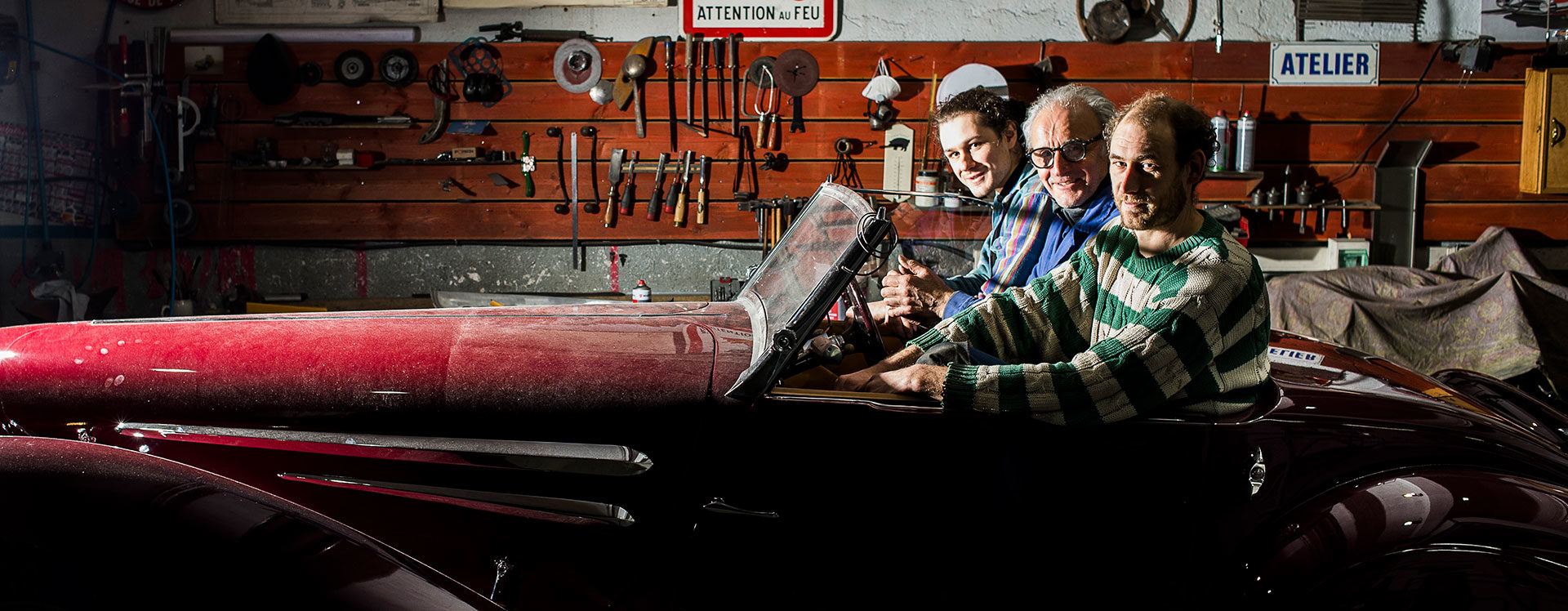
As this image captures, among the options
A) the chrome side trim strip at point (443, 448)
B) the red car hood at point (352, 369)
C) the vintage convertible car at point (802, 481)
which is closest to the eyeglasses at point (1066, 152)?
the vintage convertible car at point (802, 481)

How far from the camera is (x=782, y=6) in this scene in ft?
17.1

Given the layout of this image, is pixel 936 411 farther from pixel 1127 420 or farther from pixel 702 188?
pixel 702 188

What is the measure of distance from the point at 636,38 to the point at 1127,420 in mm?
4343

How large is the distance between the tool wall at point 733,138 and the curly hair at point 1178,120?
343cm

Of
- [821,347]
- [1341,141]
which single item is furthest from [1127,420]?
[1341,141]

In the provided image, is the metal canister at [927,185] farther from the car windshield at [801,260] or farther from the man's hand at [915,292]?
the car windshield at [801,260]

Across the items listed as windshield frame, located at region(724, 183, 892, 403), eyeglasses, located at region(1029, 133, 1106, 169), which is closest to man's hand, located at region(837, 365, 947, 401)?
windshield frame, located at region(724, 183, 892, 403)

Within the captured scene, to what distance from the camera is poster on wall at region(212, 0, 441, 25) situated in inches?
205

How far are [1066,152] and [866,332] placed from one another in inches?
30.5

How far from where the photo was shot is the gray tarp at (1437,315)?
407 cm

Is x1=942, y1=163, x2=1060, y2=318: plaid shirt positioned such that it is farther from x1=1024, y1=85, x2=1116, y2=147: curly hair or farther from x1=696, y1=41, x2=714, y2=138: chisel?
x1=696, y1=41, x2=714, y2=138: chisel

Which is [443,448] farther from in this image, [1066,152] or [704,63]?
[704,63]

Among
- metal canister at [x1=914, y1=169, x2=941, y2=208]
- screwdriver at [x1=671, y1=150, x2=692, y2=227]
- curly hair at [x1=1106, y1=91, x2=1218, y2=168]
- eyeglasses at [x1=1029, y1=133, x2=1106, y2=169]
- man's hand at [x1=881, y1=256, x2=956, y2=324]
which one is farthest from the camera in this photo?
screwdriver at [x1=671, y1=150, x2=692, y2=227]

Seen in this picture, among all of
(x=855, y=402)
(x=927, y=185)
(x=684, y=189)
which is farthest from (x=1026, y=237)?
(x=684, y=189)
